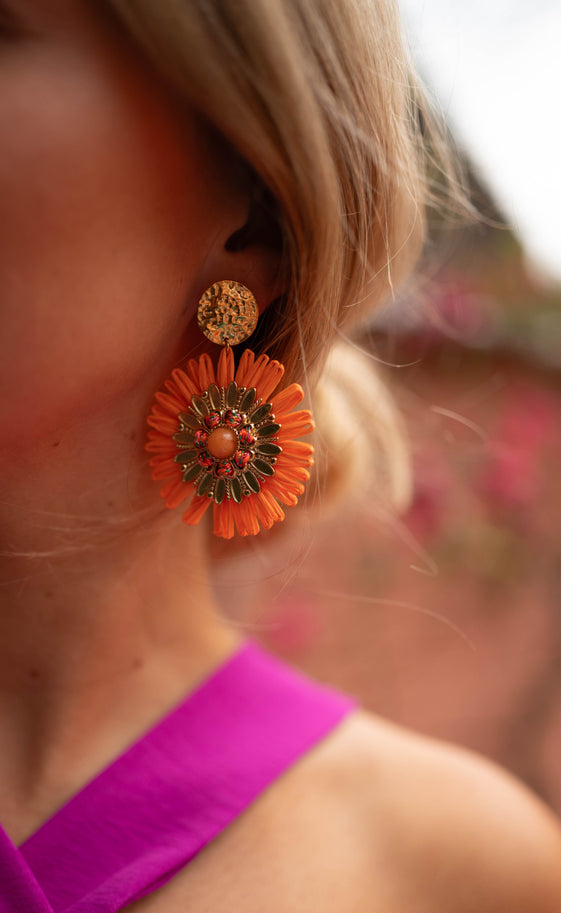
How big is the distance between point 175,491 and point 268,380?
0.17 meters

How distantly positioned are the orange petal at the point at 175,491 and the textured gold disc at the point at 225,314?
0.55 feet

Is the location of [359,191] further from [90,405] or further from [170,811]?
[170,811]

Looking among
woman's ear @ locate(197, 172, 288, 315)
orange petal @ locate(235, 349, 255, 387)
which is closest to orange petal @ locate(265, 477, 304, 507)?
orange petal @ locate(235, 349, 255, 387)

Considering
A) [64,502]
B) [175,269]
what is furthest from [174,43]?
[64,502]

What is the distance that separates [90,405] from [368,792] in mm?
621

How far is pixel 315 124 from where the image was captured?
809mm

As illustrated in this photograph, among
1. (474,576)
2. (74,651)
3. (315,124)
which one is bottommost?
(474,576)

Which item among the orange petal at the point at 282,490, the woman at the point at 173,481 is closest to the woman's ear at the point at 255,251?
the woman at the point at 173,481

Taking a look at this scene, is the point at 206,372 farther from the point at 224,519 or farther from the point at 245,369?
the point at 224,519

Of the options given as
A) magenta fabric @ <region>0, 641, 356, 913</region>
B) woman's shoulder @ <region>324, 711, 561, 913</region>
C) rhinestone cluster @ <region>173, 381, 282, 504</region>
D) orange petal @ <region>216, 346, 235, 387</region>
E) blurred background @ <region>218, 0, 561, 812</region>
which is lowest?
blurred background @ <region>218, 0, 561, 812</region>

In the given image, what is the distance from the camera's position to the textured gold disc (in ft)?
2.88

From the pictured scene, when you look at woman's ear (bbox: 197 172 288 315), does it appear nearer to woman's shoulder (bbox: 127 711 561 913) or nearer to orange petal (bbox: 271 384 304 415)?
orange petal (bbox: 271 384 304 415)

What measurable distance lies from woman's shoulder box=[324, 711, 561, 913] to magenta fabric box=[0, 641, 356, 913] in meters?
0.08

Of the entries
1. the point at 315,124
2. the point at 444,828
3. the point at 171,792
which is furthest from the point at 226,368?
the point at 444,828
